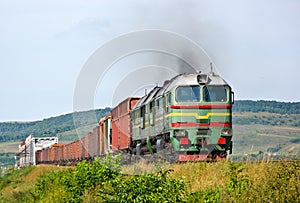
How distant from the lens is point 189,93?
72.4ft

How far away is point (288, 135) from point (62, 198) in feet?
269

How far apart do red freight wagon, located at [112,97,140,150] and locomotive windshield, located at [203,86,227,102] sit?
10195 mm

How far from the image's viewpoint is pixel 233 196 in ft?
41.9

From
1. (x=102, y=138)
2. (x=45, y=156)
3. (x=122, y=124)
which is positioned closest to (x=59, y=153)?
(x=45, y=156)

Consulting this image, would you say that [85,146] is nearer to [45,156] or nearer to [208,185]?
[45,156]

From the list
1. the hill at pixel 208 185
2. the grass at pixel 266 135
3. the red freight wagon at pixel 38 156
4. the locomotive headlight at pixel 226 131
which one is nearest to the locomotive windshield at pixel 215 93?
the locomotive headlight at pixel 226 131

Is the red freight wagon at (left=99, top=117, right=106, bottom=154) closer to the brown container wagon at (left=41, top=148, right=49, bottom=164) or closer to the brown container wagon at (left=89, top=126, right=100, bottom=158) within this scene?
the brown container wagon at (left=89, top=126, right=100, bottom=158)

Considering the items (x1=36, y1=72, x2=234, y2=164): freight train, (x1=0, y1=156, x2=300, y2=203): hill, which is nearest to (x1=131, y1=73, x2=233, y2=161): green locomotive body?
(x1=36, y1=72, x2=234, y2=164): freight train

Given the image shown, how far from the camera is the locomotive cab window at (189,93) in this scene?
21.9m

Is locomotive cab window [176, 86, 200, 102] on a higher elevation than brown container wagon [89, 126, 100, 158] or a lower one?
higher

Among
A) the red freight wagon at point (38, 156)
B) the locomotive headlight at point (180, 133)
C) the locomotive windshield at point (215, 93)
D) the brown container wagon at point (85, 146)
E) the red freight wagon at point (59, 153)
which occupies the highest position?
the locomotive windshield at point (215, 93)

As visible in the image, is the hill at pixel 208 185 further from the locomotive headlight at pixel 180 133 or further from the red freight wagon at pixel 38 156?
the red freight wagon at pixel 38 156

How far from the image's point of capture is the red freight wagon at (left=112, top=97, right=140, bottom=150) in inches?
1275

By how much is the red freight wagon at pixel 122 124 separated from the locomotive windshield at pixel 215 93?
10.2m
